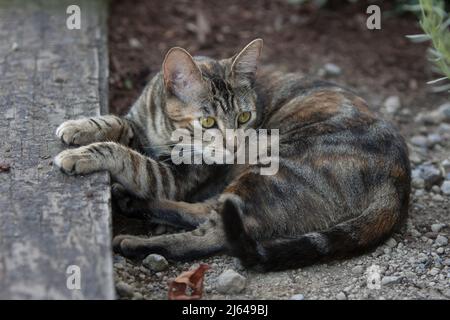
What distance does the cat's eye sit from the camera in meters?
3.99

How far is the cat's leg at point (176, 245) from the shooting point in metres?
3.62

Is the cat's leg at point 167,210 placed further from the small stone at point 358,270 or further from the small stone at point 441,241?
the small stone at point 441,241

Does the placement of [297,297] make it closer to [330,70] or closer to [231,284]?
[231,284]

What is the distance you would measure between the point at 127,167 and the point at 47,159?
0.43 metres

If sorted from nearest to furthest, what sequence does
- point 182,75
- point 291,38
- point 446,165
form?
point 182,75 < point 446,165 < point 291,38

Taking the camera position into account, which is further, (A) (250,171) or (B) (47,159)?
(A) (250,171)

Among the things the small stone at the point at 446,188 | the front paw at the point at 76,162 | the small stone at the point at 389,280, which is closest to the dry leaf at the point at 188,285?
the front paw at the point at 76,162

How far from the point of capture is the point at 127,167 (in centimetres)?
387

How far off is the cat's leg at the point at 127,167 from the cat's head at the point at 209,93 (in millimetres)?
294

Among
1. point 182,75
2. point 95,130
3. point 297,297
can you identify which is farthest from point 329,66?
point 297,297

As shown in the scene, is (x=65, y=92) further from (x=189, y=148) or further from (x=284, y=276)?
(x=284, y=276)
